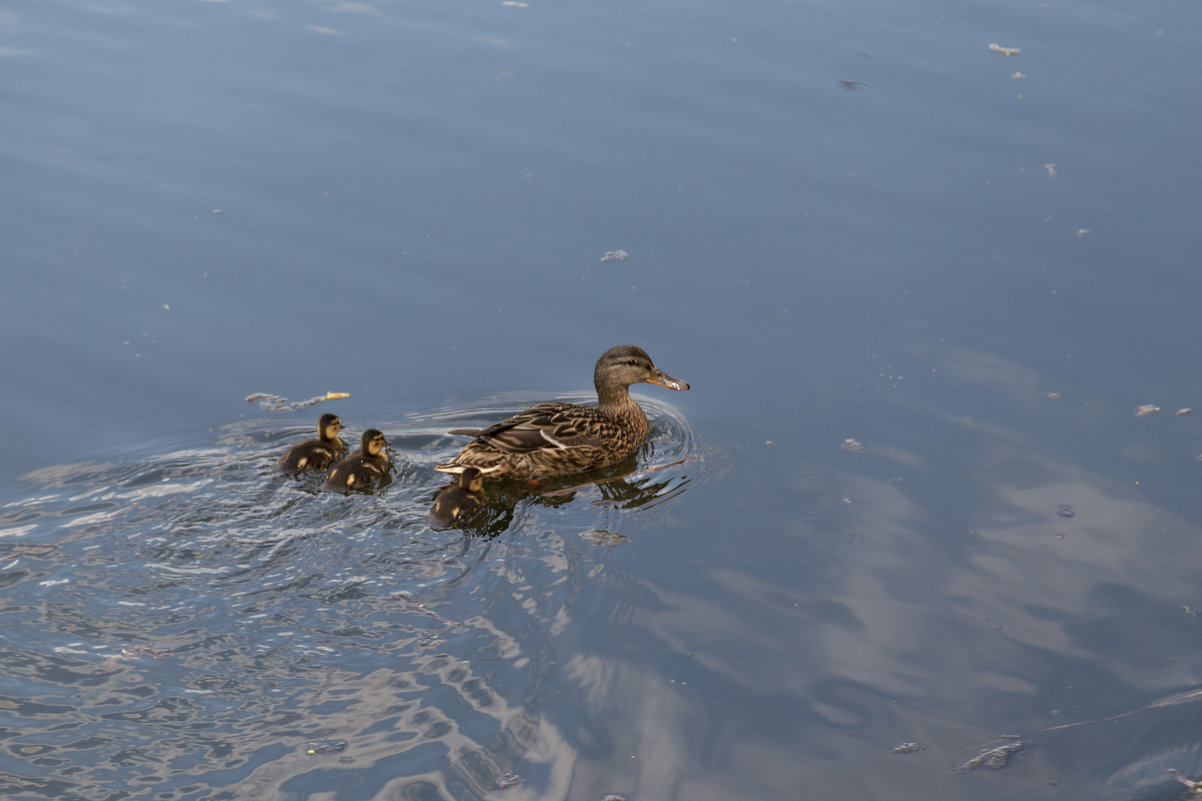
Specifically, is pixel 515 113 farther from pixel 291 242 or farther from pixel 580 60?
pixel 291 242

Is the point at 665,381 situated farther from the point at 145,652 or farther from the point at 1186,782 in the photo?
the point at 1186,782

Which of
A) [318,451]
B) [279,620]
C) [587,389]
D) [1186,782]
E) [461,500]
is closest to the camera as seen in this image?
[1186,782]

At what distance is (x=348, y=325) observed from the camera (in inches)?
299

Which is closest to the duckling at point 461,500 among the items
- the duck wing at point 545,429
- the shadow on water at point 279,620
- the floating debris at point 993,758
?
the shadow on water at point 279,620

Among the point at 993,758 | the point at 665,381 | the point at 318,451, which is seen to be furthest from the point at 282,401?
the point at 993,758

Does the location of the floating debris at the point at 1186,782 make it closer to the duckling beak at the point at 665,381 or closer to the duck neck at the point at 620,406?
the duckling beak at the point at 665,381

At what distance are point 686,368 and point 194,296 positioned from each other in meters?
3.26

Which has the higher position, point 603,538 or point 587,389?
point 587,389

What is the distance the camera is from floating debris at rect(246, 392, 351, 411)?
6.93m

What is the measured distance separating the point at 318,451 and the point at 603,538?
5.53 feet

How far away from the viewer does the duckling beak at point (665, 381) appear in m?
7.07

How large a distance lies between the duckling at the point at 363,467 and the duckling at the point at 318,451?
0.17 m

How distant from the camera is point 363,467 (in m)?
6.31

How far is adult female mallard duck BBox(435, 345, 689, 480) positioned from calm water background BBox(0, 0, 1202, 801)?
259 mm
